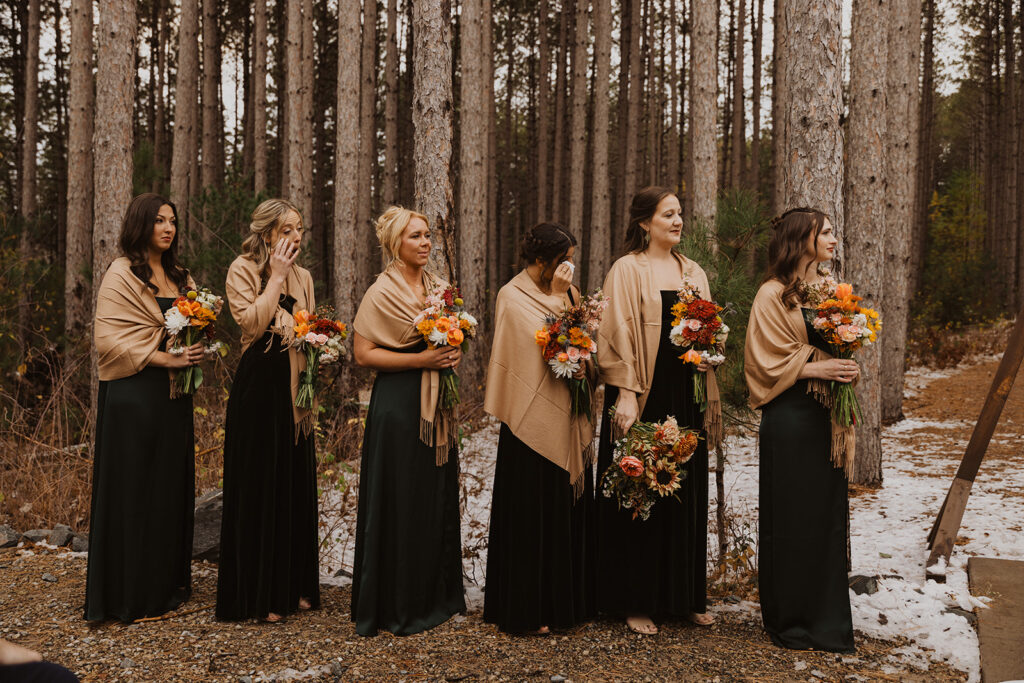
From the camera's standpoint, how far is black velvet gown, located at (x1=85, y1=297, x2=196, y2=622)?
14.6 feet

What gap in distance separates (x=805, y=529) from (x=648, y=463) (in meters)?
0.99

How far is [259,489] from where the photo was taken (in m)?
4.46

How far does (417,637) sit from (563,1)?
21.7 meters

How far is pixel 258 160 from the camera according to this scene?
1700 centimetres

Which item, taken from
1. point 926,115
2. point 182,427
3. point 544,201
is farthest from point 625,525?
point 926,115

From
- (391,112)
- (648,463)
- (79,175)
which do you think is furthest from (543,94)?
(648,463)

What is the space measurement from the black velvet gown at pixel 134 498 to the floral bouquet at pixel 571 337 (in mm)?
2425

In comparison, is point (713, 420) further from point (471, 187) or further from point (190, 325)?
point (471, 187)

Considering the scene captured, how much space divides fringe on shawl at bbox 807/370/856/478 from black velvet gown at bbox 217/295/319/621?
310 cm

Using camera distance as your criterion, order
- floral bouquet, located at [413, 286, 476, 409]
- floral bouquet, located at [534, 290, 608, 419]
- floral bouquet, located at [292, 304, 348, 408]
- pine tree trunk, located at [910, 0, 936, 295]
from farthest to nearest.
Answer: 1. pine tree trunk, located at [910, 0, 936, 295]
2. floral bouquet, located at [292, 304, 348, 408]
3. floral bouquet, located at [413, 286, 476, 409]
4. floral bouquet, located at [534, 290, 608, 419]

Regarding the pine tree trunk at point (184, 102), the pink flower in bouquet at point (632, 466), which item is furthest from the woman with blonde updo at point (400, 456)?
the pine tree trunk at point (184, 102)

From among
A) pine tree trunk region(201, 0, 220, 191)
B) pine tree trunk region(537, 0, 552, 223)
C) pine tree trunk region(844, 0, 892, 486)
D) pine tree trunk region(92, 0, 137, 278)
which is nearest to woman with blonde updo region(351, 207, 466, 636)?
pine tree trunk region(92, 0, 137, 278)

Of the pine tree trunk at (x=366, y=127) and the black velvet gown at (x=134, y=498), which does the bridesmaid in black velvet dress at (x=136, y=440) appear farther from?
the pine tree trunk at (x=366, y=127)

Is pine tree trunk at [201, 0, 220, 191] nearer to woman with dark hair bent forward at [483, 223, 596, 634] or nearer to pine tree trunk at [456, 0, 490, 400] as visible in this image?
pine tree trunk at [456, 0, 490, 400]
